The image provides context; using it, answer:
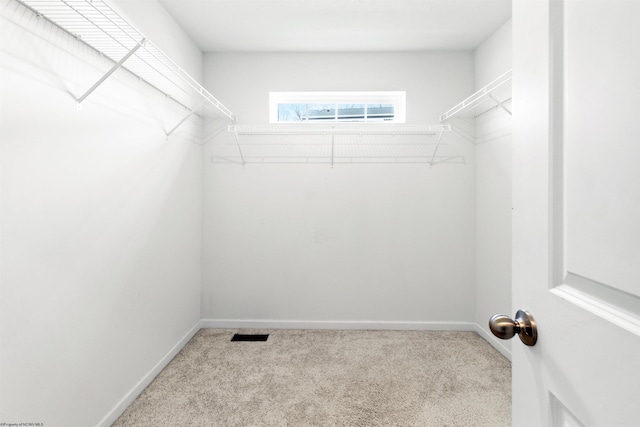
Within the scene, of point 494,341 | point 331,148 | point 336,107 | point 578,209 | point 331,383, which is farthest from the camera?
point 336,107

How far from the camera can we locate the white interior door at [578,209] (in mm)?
380

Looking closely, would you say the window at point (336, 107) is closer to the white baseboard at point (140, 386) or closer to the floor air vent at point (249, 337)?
the floor air vent at point (249, 337)

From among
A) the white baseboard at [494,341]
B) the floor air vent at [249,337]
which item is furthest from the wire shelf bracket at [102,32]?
the white baseboard at [494,341]

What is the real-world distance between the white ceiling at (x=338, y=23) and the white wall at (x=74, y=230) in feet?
2.44

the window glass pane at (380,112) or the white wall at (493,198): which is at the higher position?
the window glass pane at (380,112)

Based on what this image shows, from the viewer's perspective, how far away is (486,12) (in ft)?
6.68

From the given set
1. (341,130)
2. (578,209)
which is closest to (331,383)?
(578,209)

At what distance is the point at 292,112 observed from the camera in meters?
2.74

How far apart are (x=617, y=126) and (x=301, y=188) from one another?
2.30 m

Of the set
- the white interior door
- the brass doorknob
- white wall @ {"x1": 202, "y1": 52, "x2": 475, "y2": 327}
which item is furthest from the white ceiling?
the brass doorknob

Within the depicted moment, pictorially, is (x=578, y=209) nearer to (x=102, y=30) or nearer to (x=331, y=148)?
(x=102, y=30)

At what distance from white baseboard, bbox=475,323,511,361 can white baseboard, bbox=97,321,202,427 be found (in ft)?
7.83

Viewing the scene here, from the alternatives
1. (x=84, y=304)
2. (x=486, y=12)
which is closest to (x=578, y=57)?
(x=84, y=304)

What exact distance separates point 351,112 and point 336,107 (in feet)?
0.47
